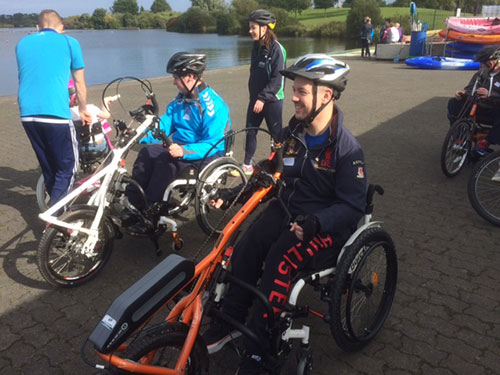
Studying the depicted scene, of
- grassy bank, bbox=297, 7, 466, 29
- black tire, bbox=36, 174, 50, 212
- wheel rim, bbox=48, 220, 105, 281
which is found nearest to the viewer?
wheel rim, bbox=48, 220, 105, 281

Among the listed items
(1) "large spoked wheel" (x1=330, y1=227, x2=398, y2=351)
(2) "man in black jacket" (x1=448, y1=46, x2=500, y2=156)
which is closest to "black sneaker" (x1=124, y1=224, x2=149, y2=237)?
(1) "large spoked wheel" (x1=330, y1=227, x2=398, y2=351)

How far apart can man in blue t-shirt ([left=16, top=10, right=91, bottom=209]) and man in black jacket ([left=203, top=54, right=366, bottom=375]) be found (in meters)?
2.13

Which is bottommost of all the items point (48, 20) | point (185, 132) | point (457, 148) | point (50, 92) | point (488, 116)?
point (457, 148)

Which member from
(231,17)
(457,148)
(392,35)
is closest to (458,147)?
(457,148)

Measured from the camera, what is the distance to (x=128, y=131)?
3.29m

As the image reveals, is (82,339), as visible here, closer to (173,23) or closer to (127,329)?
(127,329)

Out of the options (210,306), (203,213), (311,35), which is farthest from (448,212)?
(311,35)

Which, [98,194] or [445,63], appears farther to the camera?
[445,63]

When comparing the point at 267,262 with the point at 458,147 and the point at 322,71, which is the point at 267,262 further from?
the point at 458,147

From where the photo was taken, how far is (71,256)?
3.13 meters

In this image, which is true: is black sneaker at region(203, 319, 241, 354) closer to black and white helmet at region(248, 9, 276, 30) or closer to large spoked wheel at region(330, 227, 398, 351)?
large spoked wheel at region(330, 227, 398, 351)

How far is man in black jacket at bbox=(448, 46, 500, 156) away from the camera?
4.94 meters

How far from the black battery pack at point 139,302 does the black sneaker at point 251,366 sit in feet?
1.93

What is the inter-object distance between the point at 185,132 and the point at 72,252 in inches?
57.7
